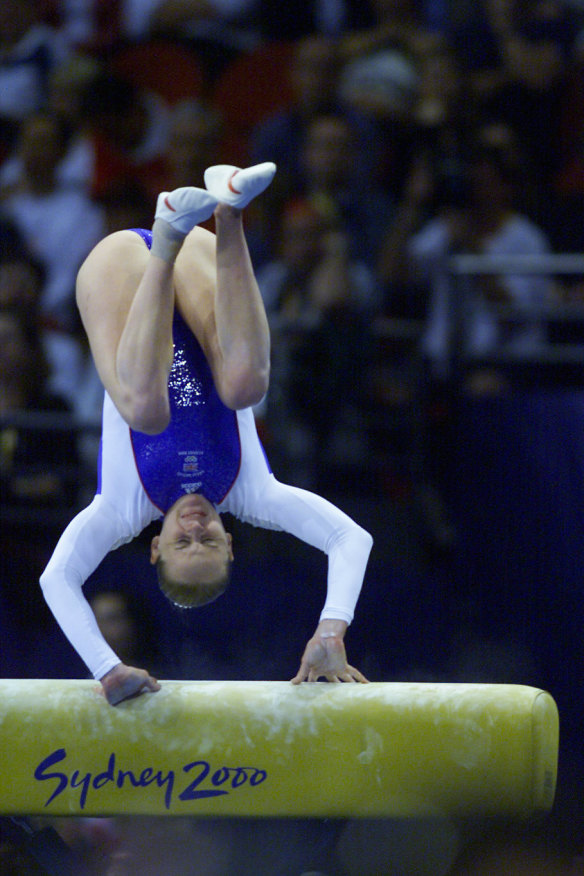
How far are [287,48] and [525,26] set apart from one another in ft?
3.39

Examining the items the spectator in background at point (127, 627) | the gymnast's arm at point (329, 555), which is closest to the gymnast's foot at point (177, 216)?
the gymnast's arm at point (329, 555)

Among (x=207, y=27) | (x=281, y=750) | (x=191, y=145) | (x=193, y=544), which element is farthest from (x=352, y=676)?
(x=207, y=27)

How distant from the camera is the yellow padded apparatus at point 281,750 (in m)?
2.86

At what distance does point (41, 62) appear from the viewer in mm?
5598

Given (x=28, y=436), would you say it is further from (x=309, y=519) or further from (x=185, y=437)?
(x=309, y=519)

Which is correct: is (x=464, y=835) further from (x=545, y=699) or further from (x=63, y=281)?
(x=63, y=281)

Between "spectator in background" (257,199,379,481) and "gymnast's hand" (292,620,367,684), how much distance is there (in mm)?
1460

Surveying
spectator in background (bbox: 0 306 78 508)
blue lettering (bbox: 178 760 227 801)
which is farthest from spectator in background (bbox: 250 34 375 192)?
blue lettering (bbox: 178 760 227 801)

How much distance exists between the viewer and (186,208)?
9.37ft

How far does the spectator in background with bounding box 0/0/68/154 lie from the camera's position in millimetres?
5559

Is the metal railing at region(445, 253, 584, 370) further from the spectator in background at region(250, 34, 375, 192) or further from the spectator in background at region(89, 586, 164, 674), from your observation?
the spectator in background at region(89, 586, 164, 674)

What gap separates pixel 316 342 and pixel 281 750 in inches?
73.9

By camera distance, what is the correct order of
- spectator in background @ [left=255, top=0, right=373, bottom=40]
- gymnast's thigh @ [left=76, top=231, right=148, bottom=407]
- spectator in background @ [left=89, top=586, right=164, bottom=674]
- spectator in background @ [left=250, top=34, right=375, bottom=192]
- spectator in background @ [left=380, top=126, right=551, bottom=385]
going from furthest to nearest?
spectator in background @ [left=255, top=0, right=373, bottom=40], spectator in background @ [left=250, top=34, right=375, bottom=192], spectator in background @ [left=380, top=126, right=551, bottom=385], spectator in background @ [left=89, top=586, right=164, bottom=674], gymnast's thigh @ [left=76, top=231, right=148, bottom=407]

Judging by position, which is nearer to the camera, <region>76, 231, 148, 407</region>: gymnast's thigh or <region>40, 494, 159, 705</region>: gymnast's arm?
<region>40, 494, 159, 705</region>: gymnast's arm
